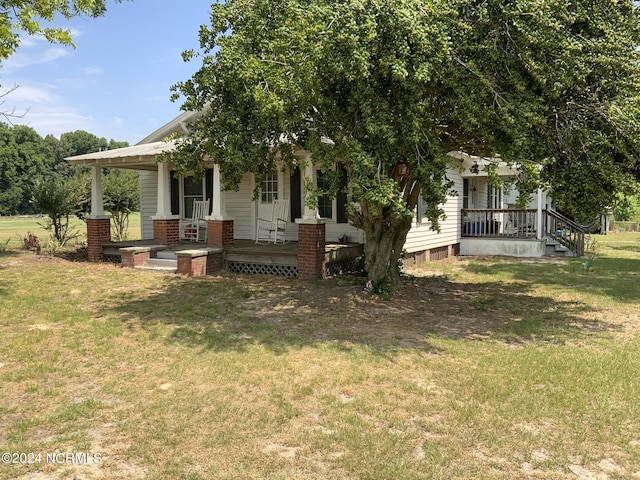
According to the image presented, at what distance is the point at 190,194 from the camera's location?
47.5 feet

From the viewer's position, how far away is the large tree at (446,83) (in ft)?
19.9

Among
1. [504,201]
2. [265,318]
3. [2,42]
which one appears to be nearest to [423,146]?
[265,318]

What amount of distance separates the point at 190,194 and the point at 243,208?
210 cm

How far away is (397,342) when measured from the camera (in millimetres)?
6008

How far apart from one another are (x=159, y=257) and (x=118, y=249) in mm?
1490

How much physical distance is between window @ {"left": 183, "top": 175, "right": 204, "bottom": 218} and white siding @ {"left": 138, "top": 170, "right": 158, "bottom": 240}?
1447mm

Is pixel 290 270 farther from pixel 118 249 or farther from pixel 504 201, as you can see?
pixel 504 201

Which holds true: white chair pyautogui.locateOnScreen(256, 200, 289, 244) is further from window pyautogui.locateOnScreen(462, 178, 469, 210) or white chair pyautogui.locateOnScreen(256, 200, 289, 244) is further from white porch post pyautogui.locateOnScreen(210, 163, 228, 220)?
window pyautogui.locateOnScreen(462, 178, 469, 210)

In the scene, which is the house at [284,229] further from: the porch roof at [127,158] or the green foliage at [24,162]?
the green foliage at [24,162]

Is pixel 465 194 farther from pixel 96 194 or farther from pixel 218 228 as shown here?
pixel 96 194

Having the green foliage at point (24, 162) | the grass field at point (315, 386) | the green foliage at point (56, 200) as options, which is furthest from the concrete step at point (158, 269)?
the green foliage at point (24, 162)

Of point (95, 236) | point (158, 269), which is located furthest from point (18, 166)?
point (158, 269)

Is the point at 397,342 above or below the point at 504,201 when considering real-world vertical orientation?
below

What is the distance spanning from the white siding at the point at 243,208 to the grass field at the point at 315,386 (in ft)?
15.1
